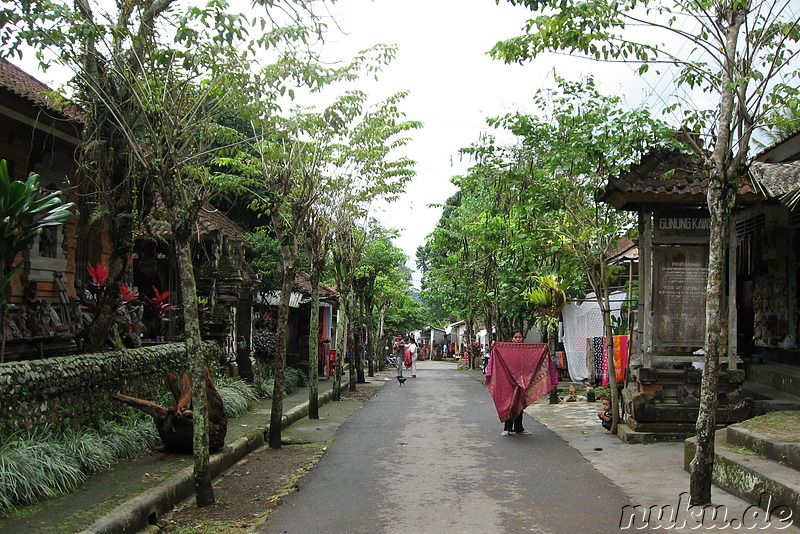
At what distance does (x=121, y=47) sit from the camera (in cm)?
757

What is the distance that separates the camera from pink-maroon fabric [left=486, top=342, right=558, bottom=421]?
39.1 feet

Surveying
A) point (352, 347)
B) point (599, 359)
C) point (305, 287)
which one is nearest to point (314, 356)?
point (352, 347)

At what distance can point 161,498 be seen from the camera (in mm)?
6820

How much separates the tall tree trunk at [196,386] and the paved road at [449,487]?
0.82m

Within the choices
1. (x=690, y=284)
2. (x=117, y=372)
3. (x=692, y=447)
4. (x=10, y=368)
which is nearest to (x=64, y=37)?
(x=10, y=368)

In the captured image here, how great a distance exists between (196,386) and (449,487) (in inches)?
117

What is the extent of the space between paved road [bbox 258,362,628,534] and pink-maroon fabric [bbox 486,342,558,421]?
577 millimetres

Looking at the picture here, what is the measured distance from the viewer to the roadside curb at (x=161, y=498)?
5736 millimetres

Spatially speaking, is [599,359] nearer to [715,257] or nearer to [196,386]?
[715,257]

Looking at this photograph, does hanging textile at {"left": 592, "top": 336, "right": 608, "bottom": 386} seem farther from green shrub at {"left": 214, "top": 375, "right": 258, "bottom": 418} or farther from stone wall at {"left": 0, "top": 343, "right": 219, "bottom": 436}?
stone wall at {"left": 0, "top": 343, "right": 219, "bottom": 436}

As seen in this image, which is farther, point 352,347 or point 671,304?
point 352,347

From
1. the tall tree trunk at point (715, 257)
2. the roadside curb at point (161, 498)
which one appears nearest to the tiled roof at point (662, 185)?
the tall tree trunk at point (715, 257)

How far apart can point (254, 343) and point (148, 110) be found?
11.8 metres

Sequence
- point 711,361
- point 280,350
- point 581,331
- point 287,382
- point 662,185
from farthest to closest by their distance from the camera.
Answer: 1. point 581,331
2. point 287,382
3. point 280,350
4. point 662,185
5. point 711,361
